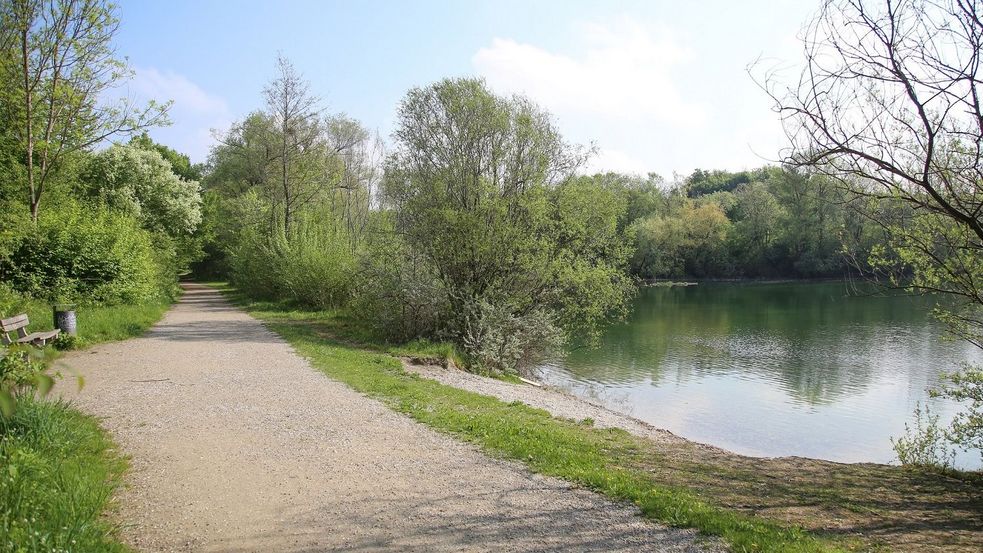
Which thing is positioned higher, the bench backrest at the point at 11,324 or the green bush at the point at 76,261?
the green bush at the point at 76,261

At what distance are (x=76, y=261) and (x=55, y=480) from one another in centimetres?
1576

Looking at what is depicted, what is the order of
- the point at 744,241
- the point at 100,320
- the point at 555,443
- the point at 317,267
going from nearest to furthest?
the point at 555,443, the point at 100,320, the point at 317,267, the point at 744,241

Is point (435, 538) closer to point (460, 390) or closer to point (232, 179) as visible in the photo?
point (460, 390)

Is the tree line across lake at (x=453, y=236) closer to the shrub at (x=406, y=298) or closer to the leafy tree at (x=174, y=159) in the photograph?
the shrub at (x=406, y=298)

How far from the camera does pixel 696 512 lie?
5.62 m

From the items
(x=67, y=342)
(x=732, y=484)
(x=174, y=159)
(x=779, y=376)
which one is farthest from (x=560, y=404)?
(x=174, y=159)

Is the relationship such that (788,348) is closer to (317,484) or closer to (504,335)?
(504,335)

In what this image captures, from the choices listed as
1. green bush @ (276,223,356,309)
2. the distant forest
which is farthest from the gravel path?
the distant forest

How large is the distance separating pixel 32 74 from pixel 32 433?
50.9 feet

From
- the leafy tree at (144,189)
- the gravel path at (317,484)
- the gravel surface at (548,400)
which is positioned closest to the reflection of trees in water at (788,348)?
the gravel surface at (548,400)

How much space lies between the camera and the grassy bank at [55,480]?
166 inches

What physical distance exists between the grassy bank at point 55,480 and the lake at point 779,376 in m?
9.05

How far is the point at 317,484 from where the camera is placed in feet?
20.3

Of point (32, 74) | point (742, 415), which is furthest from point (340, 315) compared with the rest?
point (742, 415)
